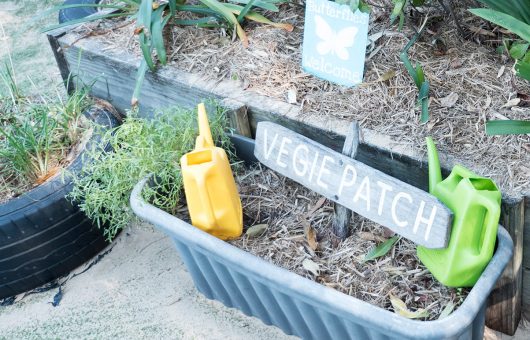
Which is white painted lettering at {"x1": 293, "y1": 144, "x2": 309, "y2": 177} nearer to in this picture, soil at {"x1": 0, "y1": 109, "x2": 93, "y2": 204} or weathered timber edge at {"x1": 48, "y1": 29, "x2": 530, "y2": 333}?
weathered timber edge at {"x1": 48, "y1": 29, "x2": 530, "y2": 333}

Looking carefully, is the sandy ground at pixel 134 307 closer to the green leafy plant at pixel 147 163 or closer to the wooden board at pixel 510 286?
the wooden board at pixel 510 286

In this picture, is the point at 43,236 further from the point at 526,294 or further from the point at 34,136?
the point at 526,294

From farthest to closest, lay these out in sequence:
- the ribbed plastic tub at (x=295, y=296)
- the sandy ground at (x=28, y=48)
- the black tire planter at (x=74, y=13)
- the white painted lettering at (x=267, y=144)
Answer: the sandy ground at (x=28, y=48)
the black tire planter at (x=74, y=13)
the white painted lettering at (x=267, y=144)
the ribbed plastic tub at (x=295, y=296)

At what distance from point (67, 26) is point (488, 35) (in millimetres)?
1631

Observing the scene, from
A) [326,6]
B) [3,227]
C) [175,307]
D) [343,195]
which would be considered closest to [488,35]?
[326,6]

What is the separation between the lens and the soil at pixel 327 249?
1.77 m

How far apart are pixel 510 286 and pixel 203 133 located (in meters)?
0.97

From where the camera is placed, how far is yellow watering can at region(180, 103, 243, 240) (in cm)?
187

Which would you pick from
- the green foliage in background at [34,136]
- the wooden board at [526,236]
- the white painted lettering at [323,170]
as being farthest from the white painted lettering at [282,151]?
the green foliage in background at [34,136]

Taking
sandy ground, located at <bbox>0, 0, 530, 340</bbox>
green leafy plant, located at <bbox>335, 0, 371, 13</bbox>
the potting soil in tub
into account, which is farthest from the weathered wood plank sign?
sandy ground, located at <bbox>0, 0, 530, 340</bbox>

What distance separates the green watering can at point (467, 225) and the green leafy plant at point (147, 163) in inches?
30.7

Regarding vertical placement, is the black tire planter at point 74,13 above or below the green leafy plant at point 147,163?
above

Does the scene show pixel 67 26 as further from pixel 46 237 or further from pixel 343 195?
pixel 343 195

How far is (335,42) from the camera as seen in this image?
2045 millimetres
